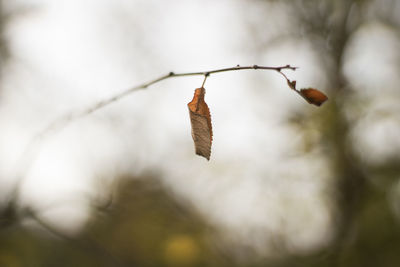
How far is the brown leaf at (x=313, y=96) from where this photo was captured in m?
0.40

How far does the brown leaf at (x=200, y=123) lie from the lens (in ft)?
1.33

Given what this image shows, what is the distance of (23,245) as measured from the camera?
5.95 ft

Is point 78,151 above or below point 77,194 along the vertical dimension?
above

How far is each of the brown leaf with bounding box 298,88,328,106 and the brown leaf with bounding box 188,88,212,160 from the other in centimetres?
13

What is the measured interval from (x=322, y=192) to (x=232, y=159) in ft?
2.38

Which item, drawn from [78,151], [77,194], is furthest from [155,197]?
[77,194]


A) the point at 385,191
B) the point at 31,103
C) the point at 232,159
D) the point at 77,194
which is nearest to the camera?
the point at 77,194

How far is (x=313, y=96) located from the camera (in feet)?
1.33

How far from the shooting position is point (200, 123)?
423mm

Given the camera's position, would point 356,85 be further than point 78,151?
Yes

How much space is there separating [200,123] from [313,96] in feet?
0.50

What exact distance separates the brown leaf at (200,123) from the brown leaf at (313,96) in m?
0.13

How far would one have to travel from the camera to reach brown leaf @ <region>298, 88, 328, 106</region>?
40cm

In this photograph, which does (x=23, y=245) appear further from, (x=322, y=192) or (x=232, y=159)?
(x=322, y=192)
